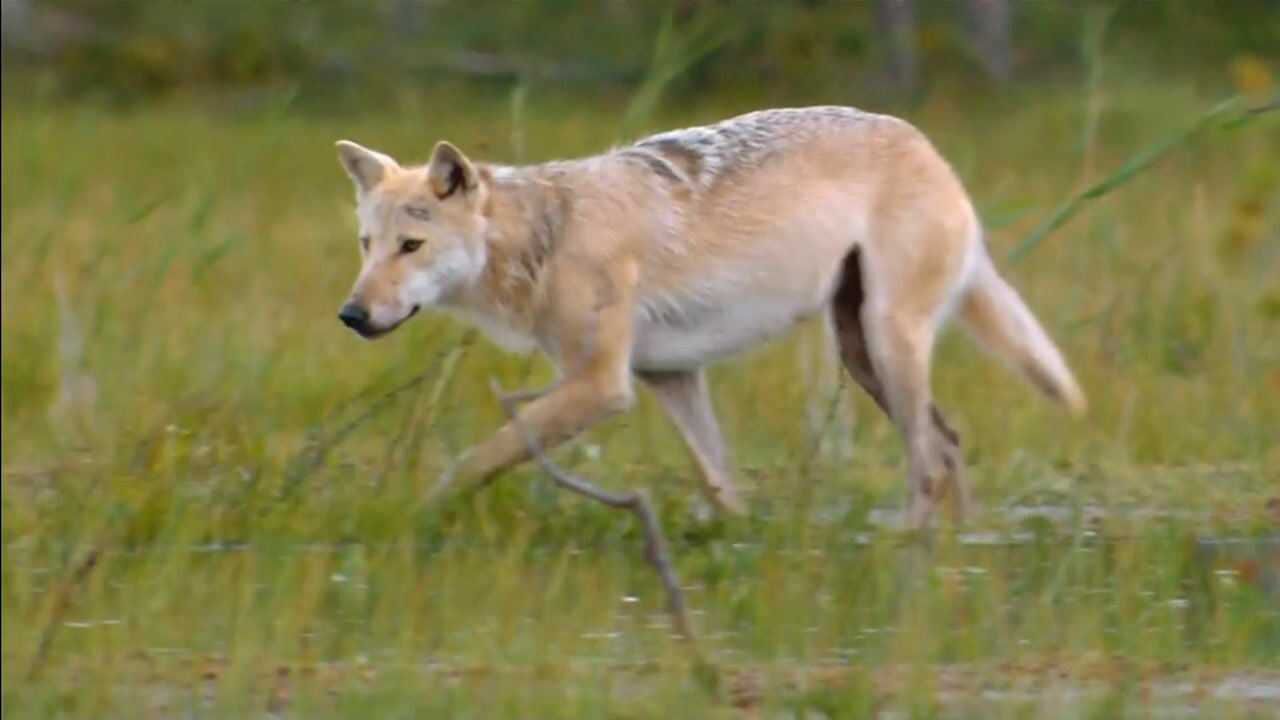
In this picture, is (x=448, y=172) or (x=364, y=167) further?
(x=364, y=167)

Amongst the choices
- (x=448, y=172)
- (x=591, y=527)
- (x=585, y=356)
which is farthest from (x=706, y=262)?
(x=591, y=527)

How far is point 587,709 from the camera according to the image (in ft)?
15.6

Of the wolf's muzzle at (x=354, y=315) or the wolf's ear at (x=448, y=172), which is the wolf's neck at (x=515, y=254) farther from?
the wolf's muzzle at (x=354, y=315)

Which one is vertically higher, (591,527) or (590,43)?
(590,43)

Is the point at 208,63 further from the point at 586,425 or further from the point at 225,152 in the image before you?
the point at 586,425

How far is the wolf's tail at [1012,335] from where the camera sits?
7.45 meters

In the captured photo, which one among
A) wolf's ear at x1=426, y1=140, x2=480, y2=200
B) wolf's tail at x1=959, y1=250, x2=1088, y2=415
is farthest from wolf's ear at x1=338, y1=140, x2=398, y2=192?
wolf's tail at x1=959, y1=250, x2=1088, y2=415

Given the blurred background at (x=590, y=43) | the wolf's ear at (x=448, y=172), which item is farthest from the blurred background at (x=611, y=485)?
the blurred background at (x=590, y=43)

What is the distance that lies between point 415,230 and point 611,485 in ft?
3.50

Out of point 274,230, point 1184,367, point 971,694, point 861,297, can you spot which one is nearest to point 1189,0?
point 274,230

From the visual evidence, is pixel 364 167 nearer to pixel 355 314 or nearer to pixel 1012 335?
pixel 355 314

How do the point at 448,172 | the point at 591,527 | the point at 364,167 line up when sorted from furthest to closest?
the point at 364,167 → the point at 448,172 → the point at 591,527

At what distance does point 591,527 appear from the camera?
662 centimetres

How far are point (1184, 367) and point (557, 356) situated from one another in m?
3.04
